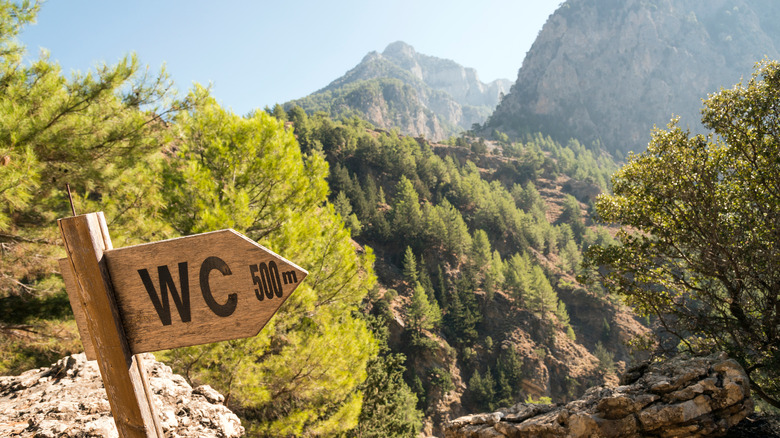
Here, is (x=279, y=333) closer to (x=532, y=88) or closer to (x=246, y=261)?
(x=246, y=261)

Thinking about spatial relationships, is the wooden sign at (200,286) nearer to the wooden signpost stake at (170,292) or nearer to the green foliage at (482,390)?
the wooden signpost stake at (170,292)

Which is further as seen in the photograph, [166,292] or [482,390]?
[482,390]

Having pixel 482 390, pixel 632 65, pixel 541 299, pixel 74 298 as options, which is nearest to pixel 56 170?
pixel 74 298

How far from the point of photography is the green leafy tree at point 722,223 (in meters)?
4.39

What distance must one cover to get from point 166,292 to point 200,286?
0.13 metres

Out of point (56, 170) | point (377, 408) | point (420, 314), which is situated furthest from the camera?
point (420, 314)

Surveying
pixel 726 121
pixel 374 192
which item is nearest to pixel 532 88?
pixel 374 192

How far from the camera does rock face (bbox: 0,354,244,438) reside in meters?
2.24

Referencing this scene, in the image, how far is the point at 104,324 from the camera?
4.13 ft

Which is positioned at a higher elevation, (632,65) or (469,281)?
(632,65)

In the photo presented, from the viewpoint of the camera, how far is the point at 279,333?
5074 millimetres

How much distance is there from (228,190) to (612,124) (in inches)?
5732

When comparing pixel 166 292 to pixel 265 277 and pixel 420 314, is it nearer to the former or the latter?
pixel 265 277

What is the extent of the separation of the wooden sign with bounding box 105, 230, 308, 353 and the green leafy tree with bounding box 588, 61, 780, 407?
5662mm
